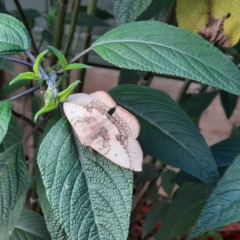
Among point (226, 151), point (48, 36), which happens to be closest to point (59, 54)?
point (226, 151)

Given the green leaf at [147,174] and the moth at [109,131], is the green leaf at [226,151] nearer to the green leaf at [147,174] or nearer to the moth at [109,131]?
the moth at [109,131]

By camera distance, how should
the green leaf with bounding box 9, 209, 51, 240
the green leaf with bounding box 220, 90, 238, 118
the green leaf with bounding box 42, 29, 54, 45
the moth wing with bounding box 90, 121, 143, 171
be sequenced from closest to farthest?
the moth wing with bounding box 90, 121, 143, 171
the green leaf with bounding box 9, 209, 51, 240
the green leaf with bounding box 42, 29, 54, 45
the green leaf with bounding box 220, 90, 238, 118

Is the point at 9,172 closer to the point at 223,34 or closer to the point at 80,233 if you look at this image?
the point at 80,233

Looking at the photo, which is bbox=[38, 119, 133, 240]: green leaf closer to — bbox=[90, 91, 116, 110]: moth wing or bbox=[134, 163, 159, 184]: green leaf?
bbox=[90, 91, 116, 110]: moth wing

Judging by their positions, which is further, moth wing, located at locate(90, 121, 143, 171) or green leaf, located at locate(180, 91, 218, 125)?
green leaf, located at locate(180, 91, 218, 125)

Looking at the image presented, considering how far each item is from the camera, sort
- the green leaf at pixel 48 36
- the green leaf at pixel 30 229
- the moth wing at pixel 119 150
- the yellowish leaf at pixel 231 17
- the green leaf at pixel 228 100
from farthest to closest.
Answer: the green leaf at pixel 228 100 < the green leaf at pixel 48 36 < the green leaf at pixel 30 229 < the yellowish leaf at pixel 231 17 < the moth wing at pixel 119 150

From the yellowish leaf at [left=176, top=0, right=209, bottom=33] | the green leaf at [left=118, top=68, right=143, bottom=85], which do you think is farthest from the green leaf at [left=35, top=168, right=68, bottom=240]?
the green leaf at [left=118, top=68, right=143, bottom=85]

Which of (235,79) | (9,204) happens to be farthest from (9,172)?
(235,79)

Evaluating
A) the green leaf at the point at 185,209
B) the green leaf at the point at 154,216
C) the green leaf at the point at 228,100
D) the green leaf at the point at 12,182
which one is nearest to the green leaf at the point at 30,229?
the green leaf at the point at 12,182
